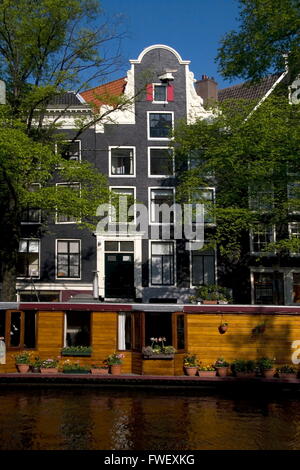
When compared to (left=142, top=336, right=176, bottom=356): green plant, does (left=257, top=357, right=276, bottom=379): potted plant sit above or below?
below

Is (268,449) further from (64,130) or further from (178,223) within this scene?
(64,130)

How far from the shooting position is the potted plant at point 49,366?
16.7 m

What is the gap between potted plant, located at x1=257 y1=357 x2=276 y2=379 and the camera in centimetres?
1639

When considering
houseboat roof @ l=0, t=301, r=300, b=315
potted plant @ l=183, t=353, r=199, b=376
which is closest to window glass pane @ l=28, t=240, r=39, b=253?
houseboat roof @ l=0, t=301, r=300, b=315

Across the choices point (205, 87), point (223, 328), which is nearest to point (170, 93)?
point (205, 87)

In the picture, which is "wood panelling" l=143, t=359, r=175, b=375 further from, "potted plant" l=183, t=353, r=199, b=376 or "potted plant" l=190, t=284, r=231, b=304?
"potted plant" l=190, t=284, r=231, b=304

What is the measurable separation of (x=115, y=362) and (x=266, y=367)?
4.54 metres

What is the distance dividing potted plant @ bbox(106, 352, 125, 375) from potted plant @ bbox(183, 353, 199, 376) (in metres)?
1.96

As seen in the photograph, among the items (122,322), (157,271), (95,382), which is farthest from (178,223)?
(95,382)

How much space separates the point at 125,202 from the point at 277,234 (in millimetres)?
8355

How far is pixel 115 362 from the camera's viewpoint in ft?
55.0

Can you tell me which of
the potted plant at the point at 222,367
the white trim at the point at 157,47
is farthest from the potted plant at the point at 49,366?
the white trim at the point at 157,47

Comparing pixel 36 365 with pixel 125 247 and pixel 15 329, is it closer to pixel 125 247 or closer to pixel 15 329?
pixel 15 329

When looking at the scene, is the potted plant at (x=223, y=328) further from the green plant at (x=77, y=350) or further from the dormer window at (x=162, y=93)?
the dormer window at (x=162, y=93)
